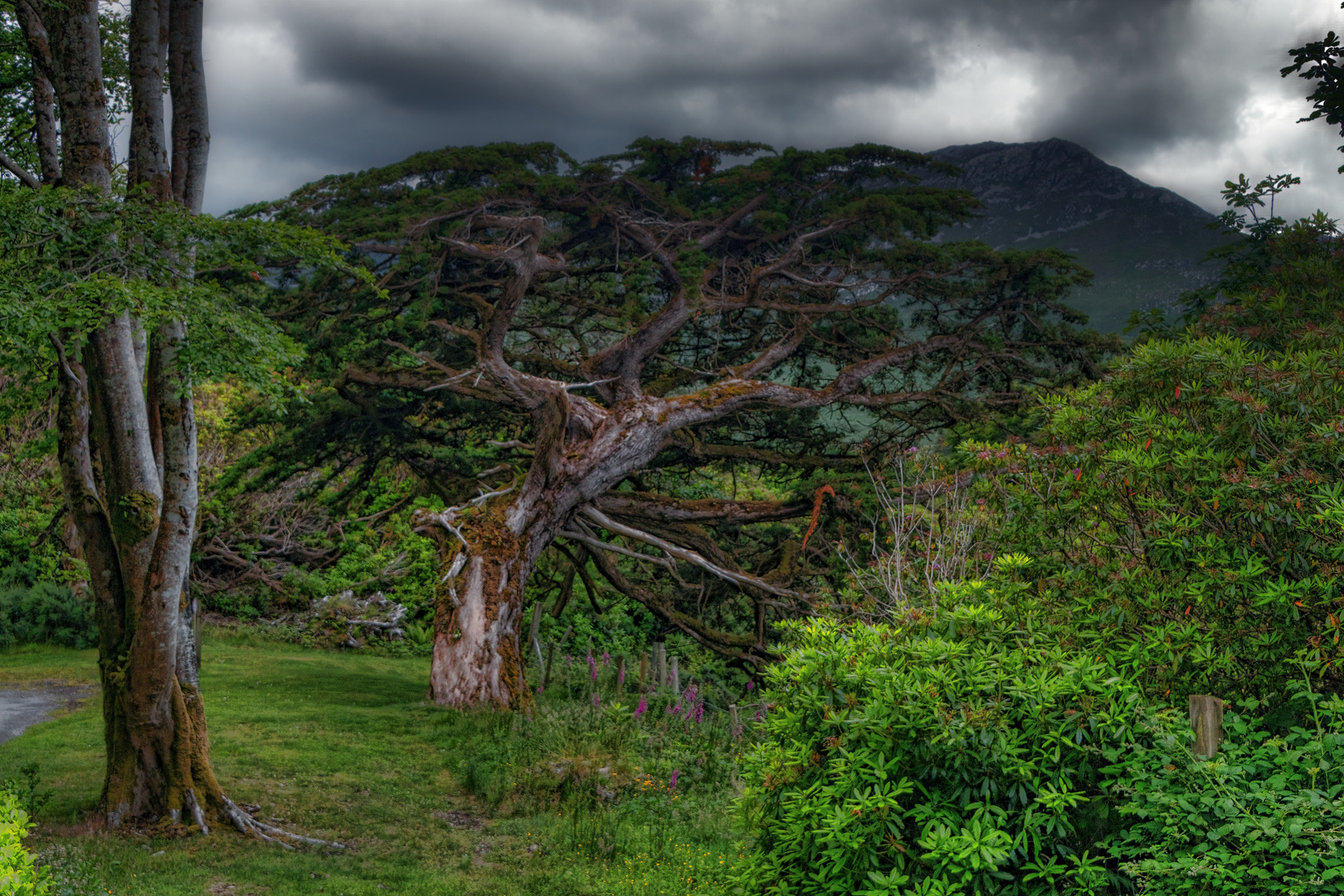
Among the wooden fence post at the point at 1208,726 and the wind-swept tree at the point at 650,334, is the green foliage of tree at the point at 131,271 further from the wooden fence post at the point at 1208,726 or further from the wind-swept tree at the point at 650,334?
the wind-swept tree at the point at 650,334

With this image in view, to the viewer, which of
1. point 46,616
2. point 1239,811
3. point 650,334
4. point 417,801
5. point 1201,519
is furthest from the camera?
point 46,616

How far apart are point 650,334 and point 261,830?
33.0 feet

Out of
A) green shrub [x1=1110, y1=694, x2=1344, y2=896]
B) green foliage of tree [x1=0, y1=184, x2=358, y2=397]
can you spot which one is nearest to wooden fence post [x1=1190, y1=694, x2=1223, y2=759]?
green shrub [x1=1110, y1=694, x2=1344, y2=896]

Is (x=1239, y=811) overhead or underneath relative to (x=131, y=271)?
underneath

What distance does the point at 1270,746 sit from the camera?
378 centimetres

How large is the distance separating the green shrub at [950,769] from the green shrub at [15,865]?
10.7 ft

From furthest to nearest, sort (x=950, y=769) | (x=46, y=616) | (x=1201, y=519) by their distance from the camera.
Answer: (x=46, y=616), (x=1201, y=519), (x=950, y=769)

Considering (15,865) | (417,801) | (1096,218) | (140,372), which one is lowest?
(417,801)

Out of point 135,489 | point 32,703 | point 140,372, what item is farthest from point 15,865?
point 32,703

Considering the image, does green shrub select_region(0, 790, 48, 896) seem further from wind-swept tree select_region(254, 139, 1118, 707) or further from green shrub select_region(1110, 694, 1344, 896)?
wind-swept tree select_region(254, 139, 1118, 707)

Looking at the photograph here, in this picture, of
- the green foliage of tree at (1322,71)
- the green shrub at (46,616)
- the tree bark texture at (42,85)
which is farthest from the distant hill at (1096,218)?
the tree bark texture at (42,85)

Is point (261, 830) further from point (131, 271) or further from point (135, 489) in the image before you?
point (131, 271)

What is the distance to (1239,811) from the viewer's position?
141 inches

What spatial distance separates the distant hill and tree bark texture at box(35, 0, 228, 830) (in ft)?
116
